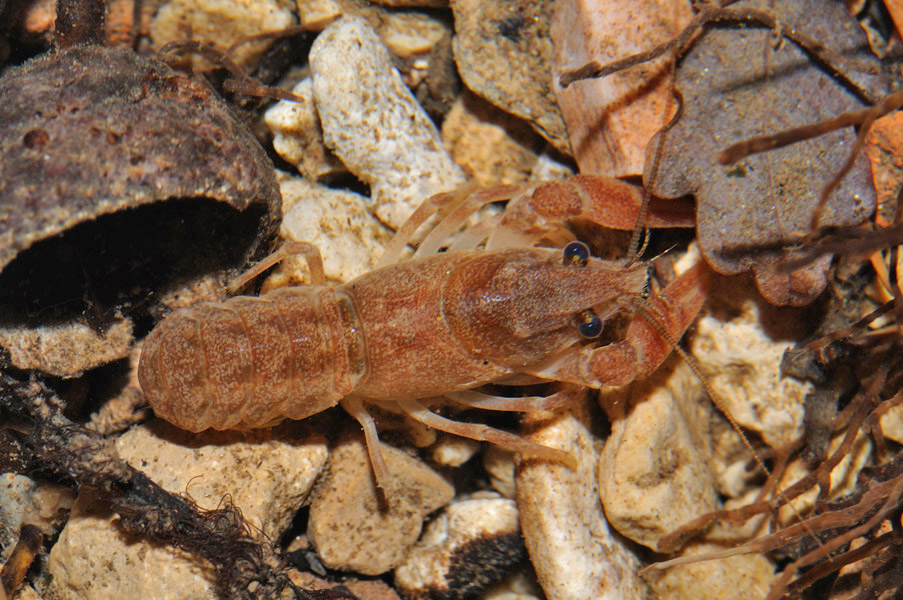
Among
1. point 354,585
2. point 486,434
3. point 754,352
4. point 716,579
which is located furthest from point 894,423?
point 354,585

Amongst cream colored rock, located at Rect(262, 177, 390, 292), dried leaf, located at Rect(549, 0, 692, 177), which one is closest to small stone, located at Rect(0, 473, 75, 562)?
cream colored rock, located at Rect(262, 177, 390, 292)

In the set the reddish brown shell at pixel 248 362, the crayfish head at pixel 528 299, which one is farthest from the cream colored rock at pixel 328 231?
the crayfish head at pixel 528 299

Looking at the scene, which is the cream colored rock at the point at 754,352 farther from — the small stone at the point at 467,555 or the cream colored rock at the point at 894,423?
the small stone at the point at 467,555

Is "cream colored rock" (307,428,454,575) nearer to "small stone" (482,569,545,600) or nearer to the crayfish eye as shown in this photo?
"small stone" (482,569,545,600)

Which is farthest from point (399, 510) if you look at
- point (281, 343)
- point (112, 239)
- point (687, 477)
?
point (112, 239)

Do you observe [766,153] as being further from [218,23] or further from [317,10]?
[218,23]

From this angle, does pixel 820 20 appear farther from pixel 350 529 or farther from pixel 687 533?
pixel 350 529
